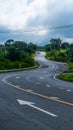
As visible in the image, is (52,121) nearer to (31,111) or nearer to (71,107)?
(31,111)

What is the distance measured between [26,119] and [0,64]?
3302 inches

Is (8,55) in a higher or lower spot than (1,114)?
lower

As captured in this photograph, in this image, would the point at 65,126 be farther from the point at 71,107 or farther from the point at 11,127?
the point at 71,107

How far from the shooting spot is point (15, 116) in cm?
1176

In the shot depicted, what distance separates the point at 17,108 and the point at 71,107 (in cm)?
184

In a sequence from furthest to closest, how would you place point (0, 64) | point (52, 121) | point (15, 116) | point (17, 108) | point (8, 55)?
point (8, 55), point (0, 64), point (17, 108), point (15, 116), point (52, 121)

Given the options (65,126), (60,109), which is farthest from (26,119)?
(60,109)

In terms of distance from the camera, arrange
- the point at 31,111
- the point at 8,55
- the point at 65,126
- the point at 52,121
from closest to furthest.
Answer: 1. the point at 65,126
2. the point at 52,121
3. the point at 31,111
4. the point at 8,55

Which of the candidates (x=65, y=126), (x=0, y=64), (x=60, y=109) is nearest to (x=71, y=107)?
(x=60, y=109)

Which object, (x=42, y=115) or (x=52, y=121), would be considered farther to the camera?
(x=42, y=115)

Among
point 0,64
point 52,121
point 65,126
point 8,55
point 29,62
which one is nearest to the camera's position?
point 65,126

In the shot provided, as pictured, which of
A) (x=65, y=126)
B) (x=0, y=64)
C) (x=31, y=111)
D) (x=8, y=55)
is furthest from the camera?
(x=8, y=55)

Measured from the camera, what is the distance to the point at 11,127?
9.90m

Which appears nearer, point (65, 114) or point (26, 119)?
point (26, 119)
